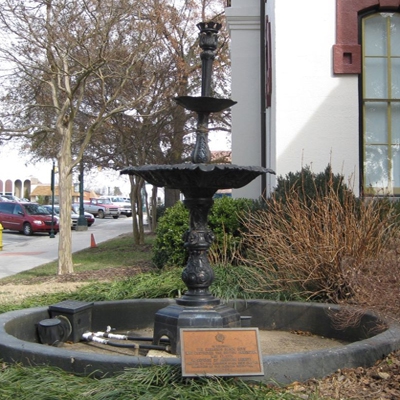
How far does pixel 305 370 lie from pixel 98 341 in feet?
8.44

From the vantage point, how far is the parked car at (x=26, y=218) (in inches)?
1356

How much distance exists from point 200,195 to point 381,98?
796 cm

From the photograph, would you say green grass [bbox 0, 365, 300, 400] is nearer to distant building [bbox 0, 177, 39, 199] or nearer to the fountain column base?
the fountain column base

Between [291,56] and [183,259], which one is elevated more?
[291,56]

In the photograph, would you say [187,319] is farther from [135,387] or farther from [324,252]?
[324,252]

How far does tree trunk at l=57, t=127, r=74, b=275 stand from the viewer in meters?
15.1

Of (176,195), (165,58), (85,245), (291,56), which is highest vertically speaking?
(165,58)

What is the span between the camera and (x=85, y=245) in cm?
2653

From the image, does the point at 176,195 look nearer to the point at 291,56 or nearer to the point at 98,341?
the point at 291,56

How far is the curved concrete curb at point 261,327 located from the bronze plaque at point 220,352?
0.27 meters

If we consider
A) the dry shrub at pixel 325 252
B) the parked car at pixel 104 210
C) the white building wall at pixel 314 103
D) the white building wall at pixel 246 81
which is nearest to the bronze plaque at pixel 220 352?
the dry shrub at pixel 325 252

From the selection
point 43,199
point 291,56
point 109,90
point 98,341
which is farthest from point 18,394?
point 43,199

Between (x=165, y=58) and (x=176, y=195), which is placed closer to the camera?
(x=165, y=58)

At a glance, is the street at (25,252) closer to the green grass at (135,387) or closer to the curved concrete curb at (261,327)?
the curved concrete curb at (261,327)
